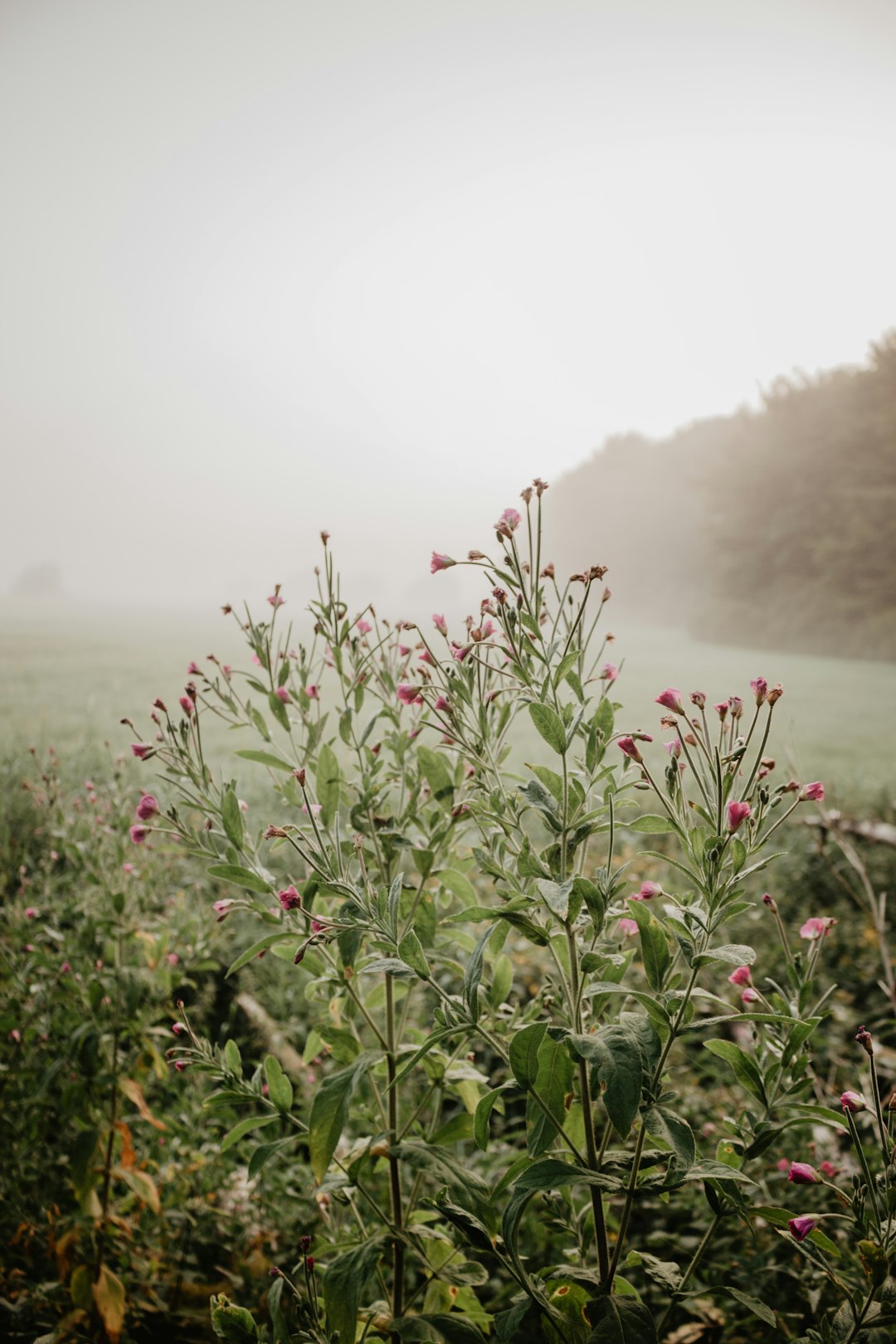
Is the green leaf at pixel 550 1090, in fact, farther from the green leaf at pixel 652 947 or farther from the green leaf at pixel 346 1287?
the green leaf at pixel 346 1287

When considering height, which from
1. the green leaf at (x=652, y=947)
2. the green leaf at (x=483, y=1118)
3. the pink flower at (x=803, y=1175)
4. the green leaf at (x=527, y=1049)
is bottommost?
the pink flower at (x=803, y=1175)

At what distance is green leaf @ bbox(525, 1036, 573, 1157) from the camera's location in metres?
0.69

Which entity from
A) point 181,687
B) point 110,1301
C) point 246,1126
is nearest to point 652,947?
point 246,1126

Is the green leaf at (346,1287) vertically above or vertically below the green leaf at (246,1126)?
below

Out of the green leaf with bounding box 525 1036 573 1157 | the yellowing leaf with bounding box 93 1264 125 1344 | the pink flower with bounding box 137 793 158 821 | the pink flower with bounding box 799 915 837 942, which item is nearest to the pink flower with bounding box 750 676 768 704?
the pink flower with bounding box 799 915 837 942

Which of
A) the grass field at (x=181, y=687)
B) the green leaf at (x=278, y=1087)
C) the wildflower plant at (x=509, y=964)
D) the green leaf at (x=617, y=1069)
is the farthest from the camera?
the grass field at (x=181, y=687)

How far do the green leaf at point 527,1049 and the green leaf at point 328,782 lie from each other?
369mm

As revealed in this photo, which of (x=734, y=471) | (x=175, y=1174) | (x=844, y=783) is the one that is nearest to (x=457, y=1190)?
(x=175, y=1174)

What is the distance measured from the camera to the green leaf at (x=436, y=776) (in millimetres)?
903

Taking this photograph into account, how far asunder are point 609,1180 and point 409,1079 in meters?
1.28

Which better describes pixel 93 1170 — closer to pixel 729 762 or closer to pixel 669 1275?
pixel 669 1275

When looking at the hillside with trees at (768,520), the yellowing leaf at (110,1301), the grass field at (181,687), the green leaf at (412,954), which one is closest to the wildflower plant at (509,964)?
the green leaf at (412,954)

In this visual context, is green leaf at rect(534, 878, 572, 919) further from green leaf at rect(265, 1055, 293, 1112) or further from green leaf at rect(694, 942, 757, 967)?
green leaf at rect(265, 1055, 293, 1112)

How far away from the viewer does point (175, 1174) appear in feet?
4.88
